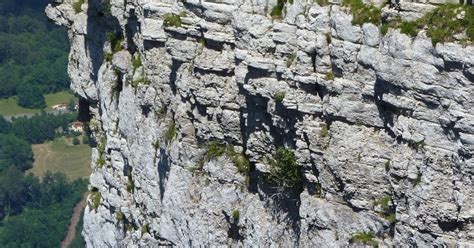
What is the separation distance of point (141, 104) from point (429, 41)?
13.6 metres

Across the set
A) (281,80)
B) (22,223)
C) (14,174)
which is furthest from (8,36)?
(281,80)

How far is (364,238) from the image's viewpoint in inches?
1021

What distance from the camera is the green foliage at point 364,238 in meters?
25.8

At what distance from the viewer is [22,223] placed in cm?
11231

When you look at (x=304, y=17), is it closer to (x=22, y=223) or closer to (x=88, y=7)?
(x=88, y=7)

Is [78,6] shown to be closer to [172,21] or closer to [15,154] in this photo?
[172,21]

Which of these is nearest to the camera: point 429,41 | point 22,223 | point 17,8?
point 429,41

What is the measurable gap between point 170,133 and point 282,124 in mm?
5923

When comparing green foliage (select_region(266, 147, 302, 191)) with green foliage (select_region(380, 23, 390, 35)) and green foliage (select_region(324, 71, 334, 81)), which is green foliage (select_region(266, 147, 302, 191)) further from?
green foliage (select_region(380, 23, 390, 35))

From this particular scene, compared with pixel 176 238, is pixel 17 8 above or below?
below

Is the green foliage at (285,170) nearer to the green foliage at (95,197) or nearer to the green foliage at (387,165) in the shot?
the green foliage at (387,165)

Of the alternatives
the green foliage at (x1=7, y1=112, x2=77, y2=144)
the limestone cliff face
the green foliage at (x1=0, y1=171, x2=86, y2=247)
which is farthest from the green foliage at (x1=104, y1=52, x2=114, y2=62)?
the green foliage at (x1=7, y1=112, x2=77, y2=144)

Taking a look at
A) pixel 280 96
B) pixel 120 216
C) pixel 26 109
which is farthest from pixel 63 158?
pixel 280 96

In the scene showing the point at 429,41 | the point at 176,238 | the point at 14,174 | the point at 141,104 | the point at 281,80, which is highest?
the point at 429,41
